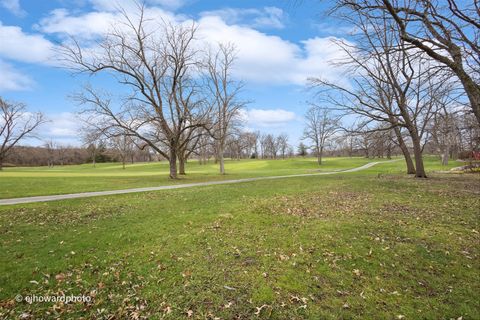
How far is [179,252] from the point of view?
5.97 metres

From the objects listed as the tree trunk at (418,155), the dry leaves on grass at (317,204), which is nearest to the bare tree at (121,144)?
the dry leaves on grass at (317,204)

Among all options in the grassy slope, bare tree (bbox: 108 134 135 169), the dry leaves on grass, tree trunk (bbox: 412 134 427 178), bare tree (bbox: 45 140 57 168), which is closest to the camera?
the dry leaves on grass

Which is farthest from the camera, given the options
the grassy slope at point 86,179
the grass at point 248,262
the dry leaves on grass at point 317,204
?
the grassy slope at point 86,179

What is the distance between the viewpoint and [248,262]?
18.0 feet


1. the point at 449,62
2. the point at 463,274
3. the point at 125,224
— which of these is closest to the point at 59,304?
the point at 125,224

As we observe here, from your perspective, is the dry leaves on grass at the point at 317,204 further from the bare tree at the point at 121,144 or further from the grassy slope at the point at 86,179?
the bare tree at the point at 121,144

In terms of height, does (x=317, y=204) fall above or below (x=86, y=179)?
below

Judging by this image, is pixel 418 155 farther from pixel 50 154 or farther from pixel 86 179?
pixel 50 154

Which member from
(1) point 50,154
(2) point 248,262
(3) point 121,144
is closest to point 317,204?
(2) point 248,262

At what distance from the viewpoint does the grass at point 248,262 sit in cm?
410

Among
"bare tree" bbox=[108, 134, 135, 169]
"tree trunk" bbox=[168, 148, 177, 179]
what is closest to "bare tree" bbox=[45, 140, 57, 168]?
"bare tree" bbox=[108, 134, 135, 169]

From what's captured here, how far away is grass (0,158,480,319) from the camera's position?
410 cm

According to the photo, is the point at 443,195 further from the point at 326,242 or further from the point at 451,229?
the point at 326,242

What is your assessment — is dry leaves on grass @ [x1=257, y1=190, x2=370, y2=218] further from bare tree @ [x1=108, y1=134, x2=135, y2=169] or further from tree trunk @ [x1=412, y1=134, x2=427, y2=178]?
bare tree @ [x1=108, y1=134, x2=135, y2=169]
